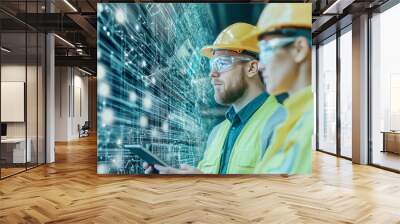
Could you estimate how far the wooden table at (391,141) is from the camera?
7.30 metres

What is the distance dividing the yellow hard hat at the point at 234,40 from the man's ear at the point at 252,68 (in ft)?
0.67

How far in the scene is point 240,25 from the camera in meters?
6.21

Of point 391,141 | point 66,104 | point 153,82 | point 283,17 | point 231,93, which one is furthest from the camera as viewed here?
point 66,104

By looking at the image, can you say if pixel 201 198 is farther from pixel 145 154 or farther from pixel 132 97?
pixel 132 97

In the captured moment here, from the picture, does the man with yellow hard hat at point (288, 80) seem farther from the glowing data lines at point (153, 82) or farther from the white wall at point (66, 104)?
the white wall at point (66, 104)

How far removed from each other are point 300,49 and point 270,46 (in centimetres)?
51

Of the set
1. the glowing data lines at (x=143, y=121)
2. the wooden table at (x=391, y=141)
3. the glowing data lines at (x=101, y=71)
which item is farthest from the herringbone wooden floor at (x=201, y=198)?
the glowing data lines at (x=101, y=71)

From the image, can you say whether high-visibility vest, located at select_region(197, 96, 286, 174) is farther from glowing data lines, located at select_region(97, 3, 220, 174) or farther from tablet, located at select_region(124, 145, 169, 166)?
tablet, located at select_region(124, 145, 169, 166)

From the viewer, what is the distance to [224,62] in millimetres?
6188

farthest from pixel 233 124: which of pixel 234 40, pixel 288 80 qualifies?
pixel 234 40

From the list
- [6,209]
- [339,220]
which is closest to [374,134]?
[339,220]

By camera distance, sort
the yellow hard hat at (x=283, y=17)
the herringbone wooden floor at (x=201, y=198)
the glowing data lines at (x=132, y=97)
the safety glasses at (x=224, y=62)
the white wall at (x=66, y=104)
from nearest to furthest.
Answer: the herringbone wooden floor at (x=201, y=198), the yellow hard hat at (x=283, y=17), the safety glasses at (x=224, y=62), the glowing data lines at (x=132, y=97), the white wall at (x=66, y=104)

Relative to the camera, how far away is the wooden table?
24.0ft

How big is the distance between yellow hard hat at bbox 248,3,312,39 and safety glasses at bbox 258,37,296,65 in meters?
0.18
